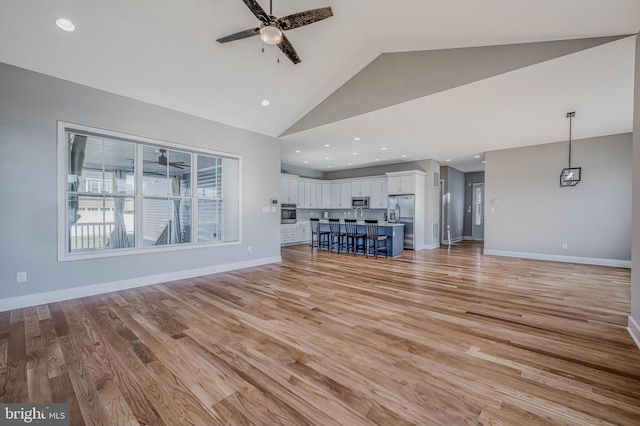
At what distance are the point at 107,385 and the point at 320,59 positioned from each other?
4.54 m

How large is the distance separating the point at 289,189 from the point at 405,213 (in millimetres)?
4038

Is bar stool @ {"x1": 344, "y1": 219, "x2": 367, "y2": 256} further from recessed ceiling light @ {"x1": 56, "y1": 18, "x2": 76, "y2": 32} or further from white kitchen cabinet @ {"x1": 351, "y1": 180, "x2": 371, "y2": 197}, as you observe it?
recessed ceiling light @ {"x1": 56, "y1": 18, "x2": 76, "y2": 32}

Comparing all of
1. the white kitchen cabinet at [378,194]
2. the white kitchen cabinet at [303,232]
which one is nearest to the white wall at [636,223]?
the white kitchen cabinet at [378,194]

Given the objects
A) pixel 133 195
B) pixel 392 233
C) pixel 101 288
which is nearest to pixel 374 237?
pixel 392 233

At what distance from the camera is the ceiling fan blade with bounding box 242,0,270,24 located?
225 cm

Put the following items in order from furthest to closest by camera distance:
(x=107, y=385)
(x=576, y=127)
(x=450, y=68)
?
(x=576, y=127)
(x=450, y=68)
(x=107, y=385)

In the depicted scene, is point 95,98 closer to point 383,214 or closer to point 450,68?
point 450,68

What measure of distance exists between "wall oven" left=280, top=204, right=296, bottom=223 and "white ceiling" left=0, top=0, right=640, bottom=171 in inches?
158

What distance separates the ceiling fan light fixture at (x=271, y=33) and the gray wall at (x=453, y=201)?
28.0ft

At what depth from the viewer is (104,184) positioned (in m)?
3.90

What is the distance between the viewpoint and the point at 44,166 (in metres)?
3.32

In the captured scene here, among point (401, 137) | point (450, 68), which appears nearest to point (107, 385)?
point (450, 68)

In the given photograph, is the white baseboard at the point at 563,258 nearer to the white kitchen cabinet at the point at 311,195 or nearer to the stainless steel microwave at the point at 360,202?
the stainless steel microwave at the point at 360,202

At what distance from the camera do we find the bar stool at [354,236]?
704 cm
